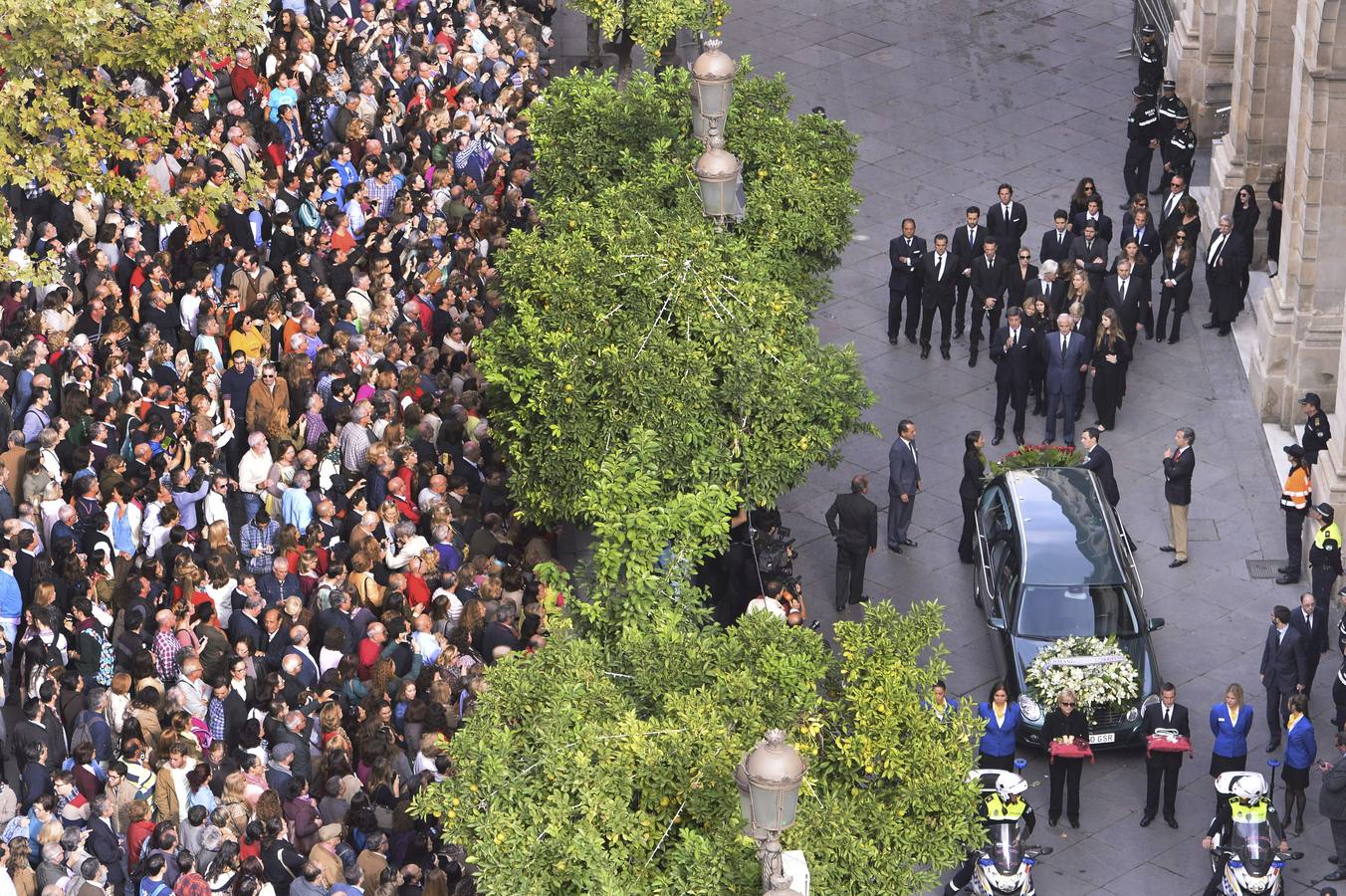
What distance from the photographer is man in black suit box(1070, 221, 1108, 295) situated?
3047 cm

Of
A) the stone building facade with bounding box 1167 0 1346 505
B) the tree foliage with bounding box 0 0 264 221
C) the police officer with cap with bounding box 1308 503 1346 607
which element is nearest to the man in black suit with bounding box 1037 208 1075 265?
the stone building facade with bounding box 1167 0 1346 505

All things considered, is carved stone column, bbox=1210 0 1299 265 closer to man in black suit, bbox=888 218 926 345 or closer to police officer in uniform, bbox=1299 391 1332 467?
man in black suit, bbox=888 218 926 345

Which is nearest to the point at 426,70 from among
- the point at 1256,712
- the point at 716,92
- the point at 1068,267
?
the point at 1068,267

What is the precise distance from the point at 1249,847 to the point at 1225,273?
38.0 ft

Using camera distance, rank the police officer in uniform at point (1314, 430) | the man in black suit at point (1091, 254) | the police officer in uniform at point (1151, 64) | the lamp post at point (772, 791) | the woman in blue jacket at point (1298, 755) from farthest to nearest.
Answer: the police officer in uniform at point (1151, 64), the man in black suit at point (1091, 254), the police officer in uniform at point (1314, 430), the woman in blue jacket at point (1298, 755), the lamp post at point (772, 791)

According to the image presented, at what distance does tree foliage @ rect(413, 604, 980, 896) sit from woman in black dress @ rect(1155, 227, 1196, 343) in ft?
45.5

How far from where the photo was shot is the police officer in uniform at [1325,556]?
82.1ft

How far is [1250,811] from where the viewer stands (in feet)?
69.4

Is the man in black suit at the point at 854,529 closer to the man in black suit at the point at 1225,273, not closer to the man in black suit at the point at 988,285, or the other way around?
the man in black suit at the point at 988,285

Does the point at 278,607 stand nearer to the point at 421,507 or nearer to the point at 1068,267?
the point at 421,507

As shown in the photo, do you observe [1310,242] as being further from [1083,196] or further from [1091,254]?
[1083,196]

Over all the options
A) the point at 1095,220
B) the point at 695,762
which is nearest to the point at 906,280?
the point at 1095,220

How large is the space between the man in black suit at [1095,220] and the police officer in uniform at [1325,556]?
7274mm

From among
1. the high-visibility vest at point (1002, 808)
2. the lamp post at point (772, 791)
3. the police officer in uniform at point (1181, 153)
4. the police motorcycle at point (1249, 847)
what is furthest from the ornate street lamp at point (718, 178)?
the police officer in uniform at point (1181, 153)
